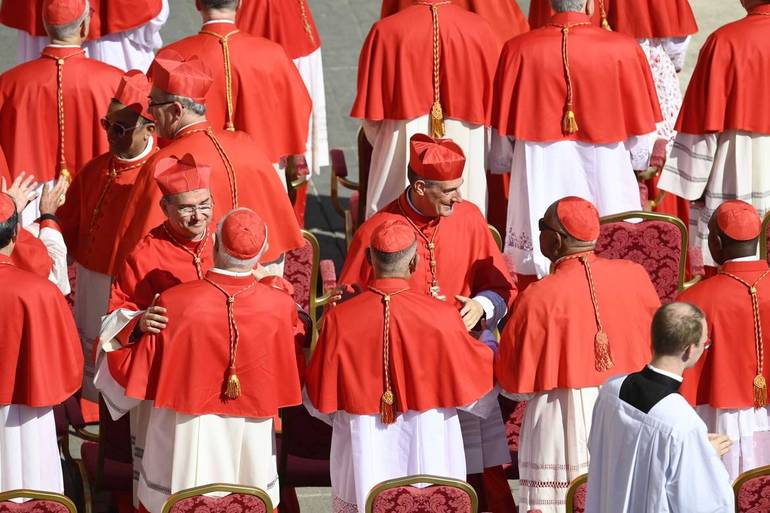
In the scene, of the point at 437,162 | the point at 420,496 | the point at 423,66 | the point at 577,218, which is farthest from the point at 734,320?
the point at 423,66

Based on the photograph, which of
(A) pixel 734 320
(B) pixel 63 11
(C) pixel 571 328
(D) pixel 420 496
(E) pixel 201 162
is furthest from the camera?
(B) pixel 63 11

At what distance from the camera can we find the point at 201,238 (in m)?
7.78

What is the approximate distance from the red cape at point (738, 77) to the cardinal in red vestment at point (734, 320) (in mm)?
2379

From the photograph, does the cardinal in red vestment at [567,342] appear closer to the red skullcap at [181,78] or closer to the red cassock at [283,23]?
the red skullcap at [181,78]

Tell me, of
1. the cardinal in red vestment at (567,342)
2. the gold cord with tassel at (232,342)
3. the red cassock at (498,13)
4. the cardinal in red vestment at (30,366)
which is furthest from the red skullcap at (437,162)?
the red cassock at (498,13)

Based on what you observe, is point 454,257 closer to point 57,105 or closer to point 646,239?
point 646,239

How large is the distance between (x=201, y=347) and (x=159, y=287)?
576 millimetres

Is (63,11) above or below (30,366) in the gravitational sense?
above

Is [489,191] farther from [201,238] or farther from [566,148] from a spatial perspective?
[201,238]

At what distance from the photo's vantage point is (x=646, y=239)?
29.2 feet

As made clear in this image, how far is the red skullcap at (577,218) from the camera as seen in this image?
24.8ft

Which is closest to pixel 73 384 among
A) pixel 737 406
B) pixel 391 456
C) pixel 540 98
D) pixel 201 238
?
pixel 201 238

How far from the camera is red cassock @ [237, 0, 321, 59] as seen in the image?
11469mm

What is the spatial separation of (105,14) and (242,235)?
479 cm
